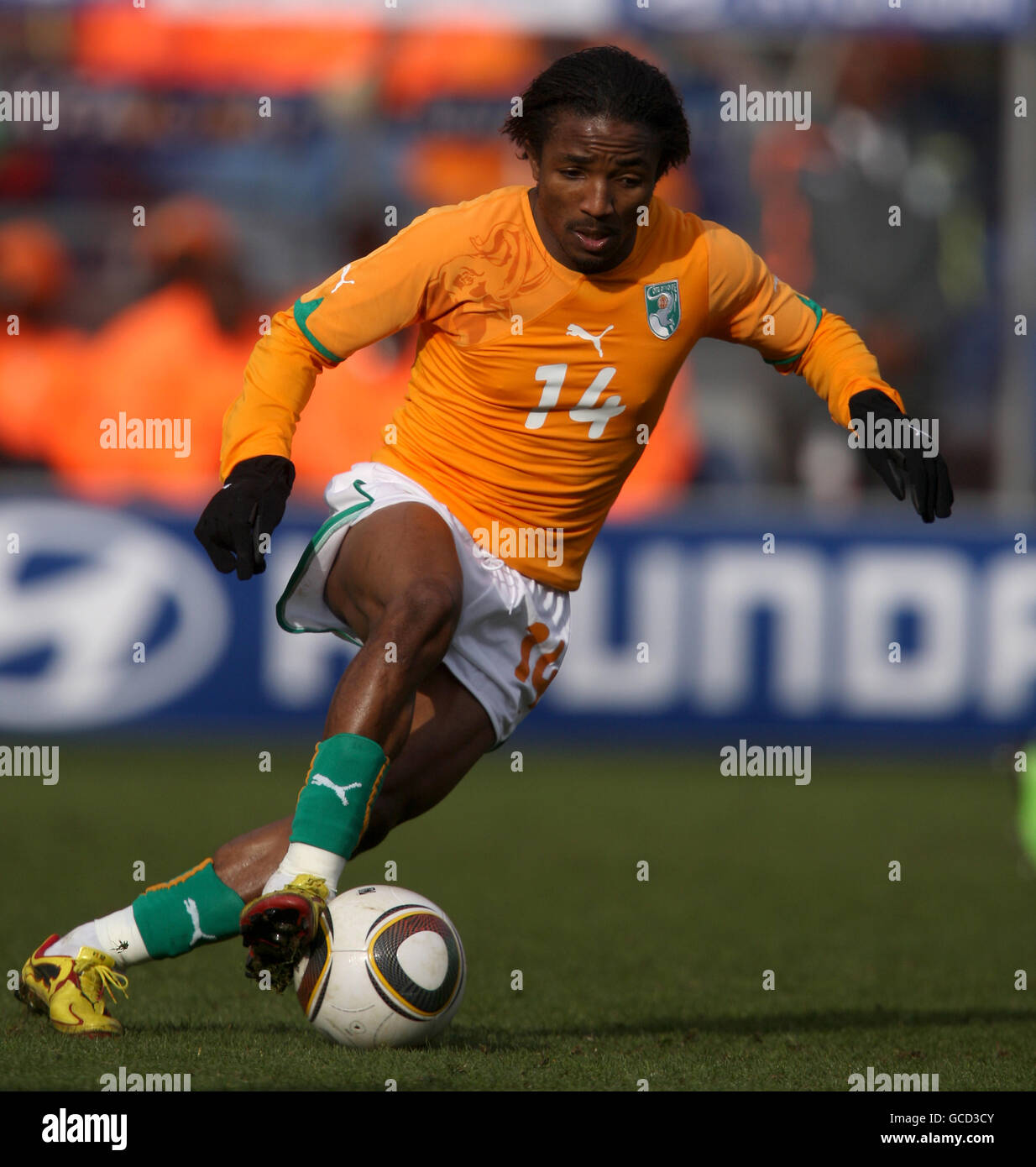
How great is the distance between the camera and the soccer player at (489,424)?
13.3 ft

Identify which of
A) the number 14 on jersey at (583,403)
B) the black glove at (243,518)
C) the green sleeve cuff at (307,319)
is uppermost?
the green sleeve cuff at (307,319)

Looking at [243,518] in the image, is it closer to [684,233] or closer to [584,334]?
[584,334]

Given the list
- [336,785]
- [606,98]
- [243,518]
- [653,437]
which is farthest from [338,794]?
[653,437]

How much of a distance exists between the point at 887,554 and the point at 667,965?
498cm

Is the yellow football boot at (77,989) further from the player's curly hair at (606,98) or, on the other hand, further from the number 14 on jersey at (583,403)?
the player's curly hair at (606,98)

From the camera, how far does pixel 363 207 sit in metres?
11.7

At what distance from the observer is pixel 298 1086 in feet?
11.5

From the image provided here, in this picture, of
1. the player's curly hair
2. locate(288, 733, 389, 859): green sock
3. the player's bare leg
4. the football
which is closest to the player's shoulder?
the player's curly hair

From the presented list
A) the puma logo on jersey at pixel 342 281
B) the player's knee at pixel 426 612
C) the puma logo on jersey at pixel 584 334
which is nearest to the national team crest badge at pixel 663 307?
the puma logo on jersey at pixel 584 334

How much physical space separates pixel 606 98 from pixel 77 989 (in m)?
2.21

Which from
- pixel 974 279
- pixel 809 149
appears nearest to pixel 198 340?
pixel 809 149

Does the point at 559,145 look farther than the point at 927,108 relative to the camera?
No

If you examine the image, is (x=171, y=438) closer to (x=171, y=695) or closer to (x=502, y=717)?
(x=171, y=695)

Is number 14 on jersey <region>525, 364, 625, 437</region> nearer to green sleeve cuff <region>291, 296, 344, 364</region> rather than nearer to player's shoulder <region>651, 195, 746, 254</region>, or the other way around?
player's shoulder <region>651, 195, 746, 254</region>
